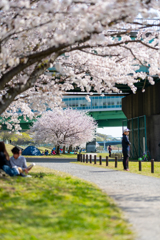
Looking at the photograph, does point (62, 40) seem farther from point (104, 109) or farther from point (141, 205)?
point (104, 109)

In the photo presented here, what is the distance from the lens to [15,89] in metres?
8.16

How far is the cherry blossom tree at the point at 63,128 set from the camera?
49.1 meters

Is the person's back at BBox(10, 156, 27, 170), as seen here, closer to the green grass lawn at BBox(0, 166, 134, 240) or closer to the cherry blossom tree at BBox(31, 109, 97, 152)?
the green grass lawn at BBox(0, 166, 134, 240)

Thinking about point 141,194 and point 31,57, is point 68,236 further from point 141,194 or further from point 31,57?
point 31,57

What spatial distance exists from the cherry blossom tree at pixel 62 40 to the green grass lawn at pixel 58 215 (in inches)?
103

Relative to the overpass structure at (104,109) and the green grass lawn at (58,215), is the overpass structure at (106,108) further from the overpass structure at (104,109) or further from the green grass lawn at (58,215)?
the green grass lawn at (58,215)

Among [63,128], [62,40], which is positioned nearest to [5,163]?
[62,40]

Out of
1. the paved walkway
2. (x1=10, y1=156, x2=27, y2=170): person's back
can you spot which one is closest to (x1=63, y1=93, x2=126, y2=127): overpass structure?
(x1=10, y1=156, x2=27, y2=170): person's back

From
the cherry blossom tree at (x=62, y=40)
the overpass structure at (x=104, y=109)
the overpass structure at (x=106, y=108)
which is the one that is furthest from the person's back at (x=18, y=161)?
the overpass structure at (x=106, y=108)

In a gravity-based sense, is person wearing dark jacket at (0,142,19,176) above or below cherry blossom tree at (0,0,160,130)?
below

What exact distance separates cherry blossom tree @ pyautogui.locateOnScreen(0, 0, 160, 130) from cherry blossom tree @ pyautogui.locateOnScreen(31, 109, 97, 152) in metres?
34.7

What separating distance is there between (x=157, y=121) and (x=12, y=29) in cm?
2441

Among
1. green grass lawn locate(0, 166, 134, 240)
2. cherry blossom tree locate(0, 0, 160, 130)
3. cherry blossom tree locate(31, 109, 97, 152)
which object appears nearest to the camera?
green grass lawn locate(0, 166, 134, 240)

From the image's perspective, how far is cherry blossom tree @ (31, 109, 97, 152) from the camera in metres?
49.1
